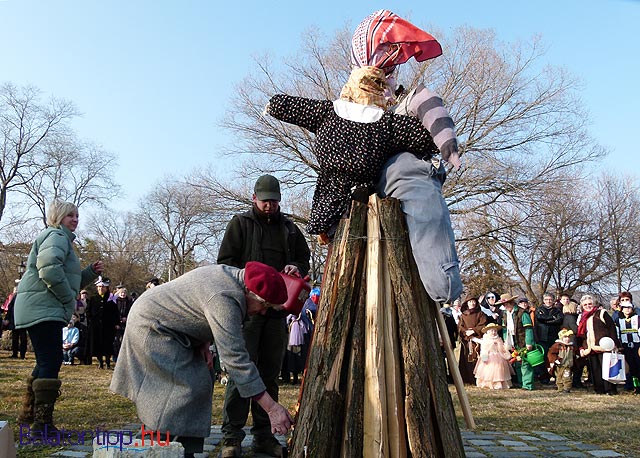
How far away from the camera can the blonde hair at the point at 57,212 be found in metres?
5.39

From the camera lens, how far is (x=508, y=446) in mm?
5289

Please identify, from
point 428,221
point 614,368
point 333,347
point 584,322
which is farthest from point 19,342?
point 428,221

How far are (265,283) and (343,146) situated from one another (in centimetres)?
91

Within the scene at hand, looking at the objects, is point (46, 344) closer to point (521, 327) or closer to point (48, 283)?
point (48, 283)

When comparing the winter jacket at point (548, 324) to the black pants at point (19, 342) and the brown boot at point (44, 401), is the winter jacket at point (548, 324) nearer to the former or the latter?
the brown boot at point (44, 401)

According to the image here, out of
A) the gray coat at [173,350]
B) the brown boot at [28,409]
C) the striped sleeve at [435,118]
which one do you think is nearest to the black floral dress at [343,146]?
the striped sleeve at [435,118]

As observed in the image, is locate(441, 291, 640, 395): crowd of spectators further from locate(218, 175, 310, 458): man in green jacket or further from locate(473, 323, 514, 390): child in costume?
locate(218, 175, 310, 458): man in green jacket

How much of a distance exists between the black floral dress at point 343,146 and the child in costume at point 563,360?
9357 millimetres

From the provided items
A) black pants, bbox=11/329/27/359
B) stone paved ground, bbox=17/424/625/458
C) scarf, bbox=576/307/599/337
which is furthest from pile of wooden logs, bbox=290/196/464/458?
black pants, bbox=11/329/27/359

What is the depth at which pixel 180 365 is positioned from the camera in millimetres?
3689

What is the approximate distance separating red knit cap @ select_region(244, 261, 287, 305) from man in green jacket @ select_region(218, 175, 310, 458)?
3.53 feet

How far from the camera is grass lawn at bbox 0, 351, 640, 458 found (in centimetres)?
595

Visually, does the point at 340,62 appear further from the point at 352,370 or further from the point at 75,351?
the point at 352,370

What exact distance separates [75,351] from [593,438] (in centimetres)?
1134
